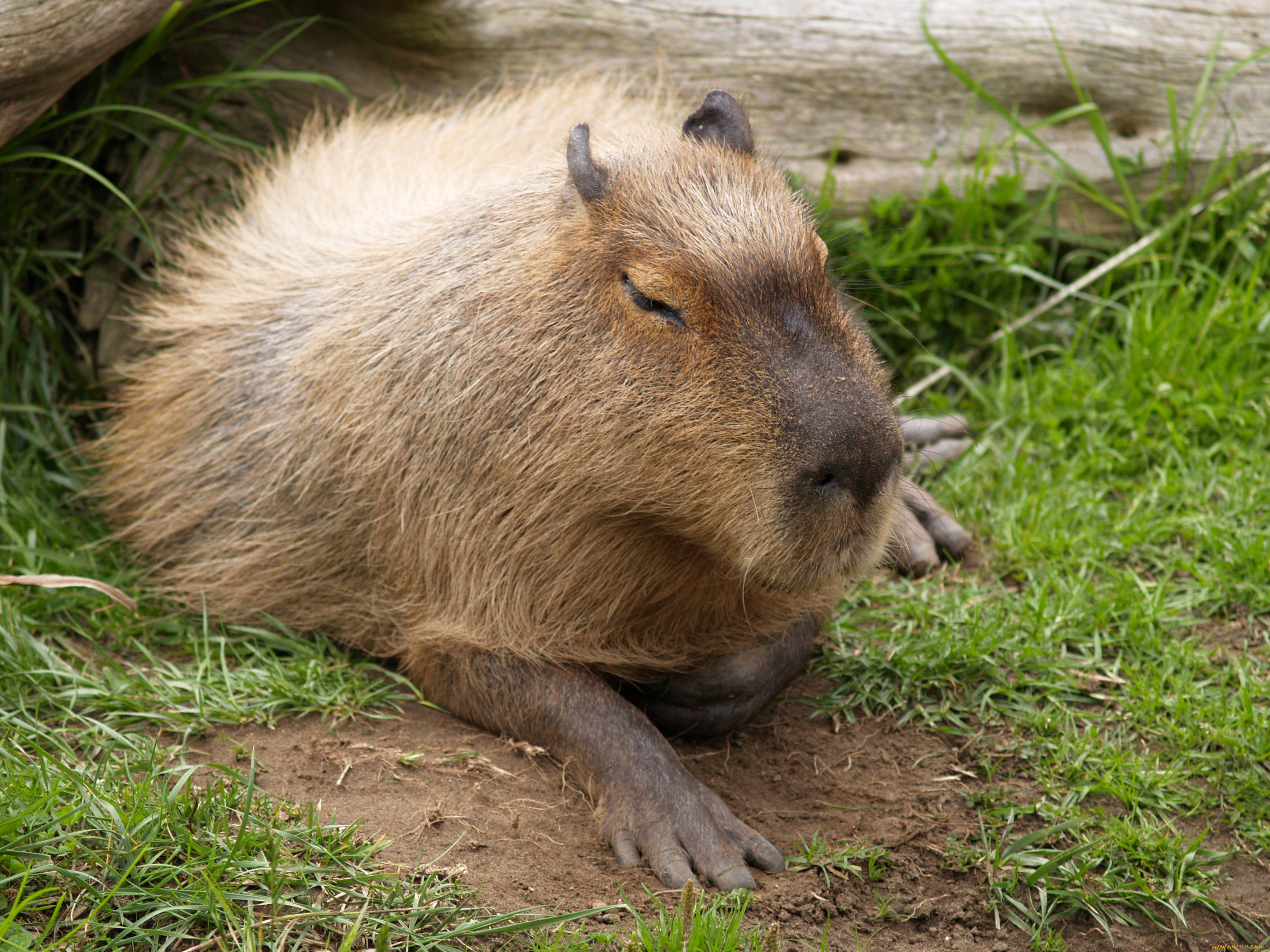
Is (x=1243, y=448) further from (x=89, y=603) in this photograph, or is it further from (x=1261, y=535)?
(x=89, y=603)

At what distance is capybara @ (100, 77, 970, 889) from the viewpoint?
272cm

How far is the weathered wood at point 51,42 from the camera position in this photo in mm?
3381

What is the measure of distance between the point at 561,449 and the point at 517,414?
0.16 metres

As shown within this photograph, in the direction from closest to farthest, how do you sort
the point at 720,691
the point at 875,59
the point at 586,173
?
the point at 586,173
the point at 720,691
the point at 875,59

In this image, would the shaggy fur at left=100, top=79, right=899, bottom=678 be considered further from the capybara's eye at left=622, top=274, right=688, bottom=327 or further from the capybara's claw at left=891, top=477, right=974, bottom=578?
the capybara's claw at left=891, top=477, right=974, bottom=578

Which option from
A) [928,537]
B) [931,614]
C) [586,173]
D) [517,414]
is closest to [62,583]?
[517,414]

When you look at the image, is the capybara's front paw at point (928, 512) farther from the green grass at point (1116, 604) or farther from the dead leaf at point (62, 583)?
the dead leaf at point (62, 583)

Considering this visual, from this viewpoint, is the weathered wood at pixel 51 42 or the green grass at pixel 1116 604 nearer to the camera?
the green grass at pixel 1116 604

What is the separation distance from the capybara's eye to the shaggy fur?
18mm

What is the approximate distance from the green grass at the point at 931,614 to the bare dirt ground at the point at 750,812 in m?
0.06

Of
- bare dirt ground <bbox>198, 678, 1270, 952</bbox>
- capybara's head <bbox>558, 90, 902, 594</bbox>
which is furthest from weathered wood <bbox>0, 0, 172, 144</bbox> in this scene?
bare dirt ground <bbox>198, 678, 1270, 952</bbox>

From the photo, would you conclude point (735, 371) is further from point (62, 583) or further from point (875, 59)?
point (875, 59)

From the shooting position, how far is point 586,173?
115 inches

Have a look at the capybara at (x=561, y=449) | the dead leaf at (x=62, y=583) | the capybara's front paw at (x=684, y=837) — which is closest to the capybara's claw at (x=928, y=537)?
the capybara at (x=561, y=449)
